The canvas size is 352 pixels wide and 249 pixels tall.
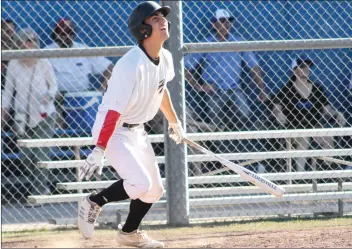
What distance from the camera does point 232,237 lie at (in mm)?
7332

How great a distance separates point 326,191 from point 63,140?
2.60 metres

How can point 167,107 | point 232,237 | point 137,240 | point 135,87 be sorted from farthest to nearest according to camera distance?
point 232,237 → point 167,107 → point 137,240 → point 135,87

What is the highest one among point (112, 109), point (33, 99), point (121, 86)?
point (33, 99)

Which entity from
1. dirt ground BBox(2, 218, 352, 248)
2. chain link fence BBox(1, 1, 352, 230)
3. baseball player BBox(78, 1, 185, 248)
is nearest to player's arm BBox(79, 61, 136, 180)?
baseball player BBox(78, 1, 185, 248)

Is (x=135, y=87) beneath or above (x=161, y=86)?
beneath

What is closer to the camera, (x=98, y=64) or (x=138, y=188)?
(x=138, y=188)

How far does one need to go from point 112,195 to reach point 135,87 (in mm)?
793

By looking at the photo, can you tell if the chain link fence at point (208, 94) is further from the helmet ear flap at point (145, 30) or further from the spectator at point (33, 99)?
the helmet ear flap at point (145, 30)

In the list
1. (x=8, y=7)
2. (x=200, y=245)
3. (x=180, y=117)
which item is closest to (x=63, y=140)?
(x=180, y=117)

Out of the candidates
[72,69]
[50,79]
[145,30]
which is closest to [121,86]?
[145,30]

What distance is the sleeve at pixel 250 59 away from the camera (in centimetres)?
940

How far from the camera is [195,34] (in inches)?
401

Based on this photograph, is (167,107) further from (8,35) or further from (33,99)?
(8,35)

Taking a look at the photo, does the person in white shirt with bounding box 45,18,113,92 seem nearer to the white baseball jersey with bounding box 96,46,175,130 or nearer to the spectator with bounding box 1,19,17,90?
the spectator with bounding box 1,19,17,90
